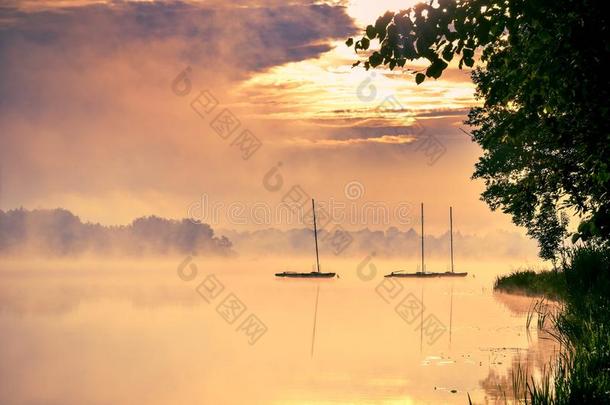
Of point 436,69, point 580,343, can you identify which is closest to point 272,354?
point 580,343

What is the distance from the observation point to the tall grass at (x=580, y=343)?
17.5 m

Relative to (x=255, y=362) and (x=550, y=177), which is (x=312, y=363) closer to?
(x=255, y=362)

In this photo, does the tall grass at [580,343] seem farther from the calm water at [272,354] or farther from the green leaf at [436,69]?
the green leaf at [436,69]

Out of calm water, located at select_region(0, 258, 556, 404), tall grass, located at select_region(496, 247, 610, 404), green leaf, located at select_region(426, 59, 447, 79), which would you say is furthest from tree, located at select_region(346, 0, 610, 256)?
calm water, located at select_region(0, 258, 556, 404)

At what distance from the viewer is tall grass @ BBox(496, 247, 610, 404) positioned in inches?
687

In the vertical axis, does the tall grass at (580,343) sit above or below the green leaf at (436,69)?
below

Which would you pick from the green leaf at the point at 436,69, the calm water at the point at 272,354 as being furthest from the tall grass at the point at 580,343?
the green leaf at the point at 436,69

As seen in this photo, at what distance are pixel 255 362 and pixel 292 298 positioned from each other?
159 feet

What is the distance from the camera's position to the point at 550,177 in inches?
845

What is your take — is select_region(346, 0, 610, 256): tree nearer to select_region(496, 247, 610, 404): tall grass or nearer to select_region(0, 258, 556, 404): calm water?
select_region(496, 247, 610, 404): tall grass

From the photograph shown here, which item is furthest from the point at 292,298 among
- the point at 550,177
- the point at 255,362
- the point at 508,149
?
the point at 550,177

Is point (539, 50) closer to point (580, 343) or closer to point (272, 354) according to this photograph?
point (580, 343)

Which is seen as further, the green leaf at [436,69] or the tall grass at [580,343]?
the tall grass at [580,343]

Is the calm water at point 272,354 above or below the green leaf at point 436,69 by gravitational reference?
below
